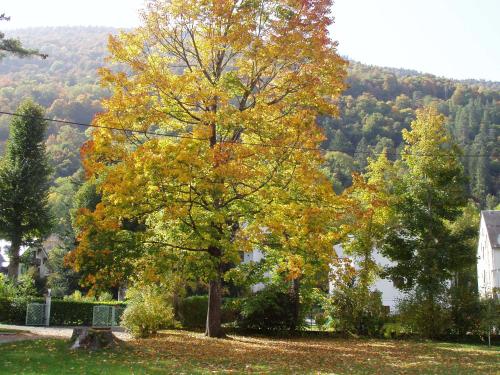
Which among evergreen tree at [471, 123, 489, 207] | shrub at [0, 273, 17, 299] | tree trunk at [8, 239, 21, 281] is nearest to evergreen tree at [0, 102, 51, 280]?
tree trunk at [8, 239, 21, 281]

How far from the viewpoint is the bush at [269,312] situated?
23516mm

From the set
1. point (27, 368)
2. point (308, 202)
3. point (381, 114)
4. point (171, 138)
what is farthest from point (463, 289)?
point (381, 114)

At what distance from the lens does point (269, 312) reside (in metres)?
23.8

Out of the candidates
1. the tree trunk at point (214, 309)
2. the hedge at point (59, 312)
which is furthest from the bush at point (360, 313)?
the hedge at point (59, 312)

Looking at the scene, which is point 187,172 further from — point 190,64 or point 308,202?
point 190,64

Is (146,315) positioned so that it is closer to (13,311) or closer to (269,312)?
(269,312)

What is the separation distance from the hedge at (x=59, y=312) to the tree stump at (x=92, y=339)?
50.6 feet

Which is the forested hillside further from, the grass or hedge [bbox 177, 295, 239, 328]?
the grass

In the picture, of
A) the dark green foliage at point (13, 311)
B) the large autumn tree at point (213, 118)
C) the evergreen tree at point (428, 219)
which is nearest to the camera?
the large autumn tree at point (213, 118)

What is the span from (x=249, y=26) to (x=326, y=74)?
114 inches

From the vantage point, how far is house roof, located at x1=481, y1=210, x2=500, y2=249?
142 ft

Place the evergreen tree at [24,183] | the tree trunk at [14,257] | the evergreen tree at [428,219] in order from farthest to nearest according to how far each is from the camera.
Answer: the tree trunk at [14,257] < the evergreen tree at [24,183] < the evergreen tree at [428,219]

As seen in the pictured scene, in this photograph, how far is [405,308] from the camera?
78.3ft

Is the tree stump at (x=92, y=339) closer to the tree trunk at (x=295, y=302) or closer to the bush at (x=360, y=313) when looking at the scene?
the tree trunk at (x=295, y=302)
